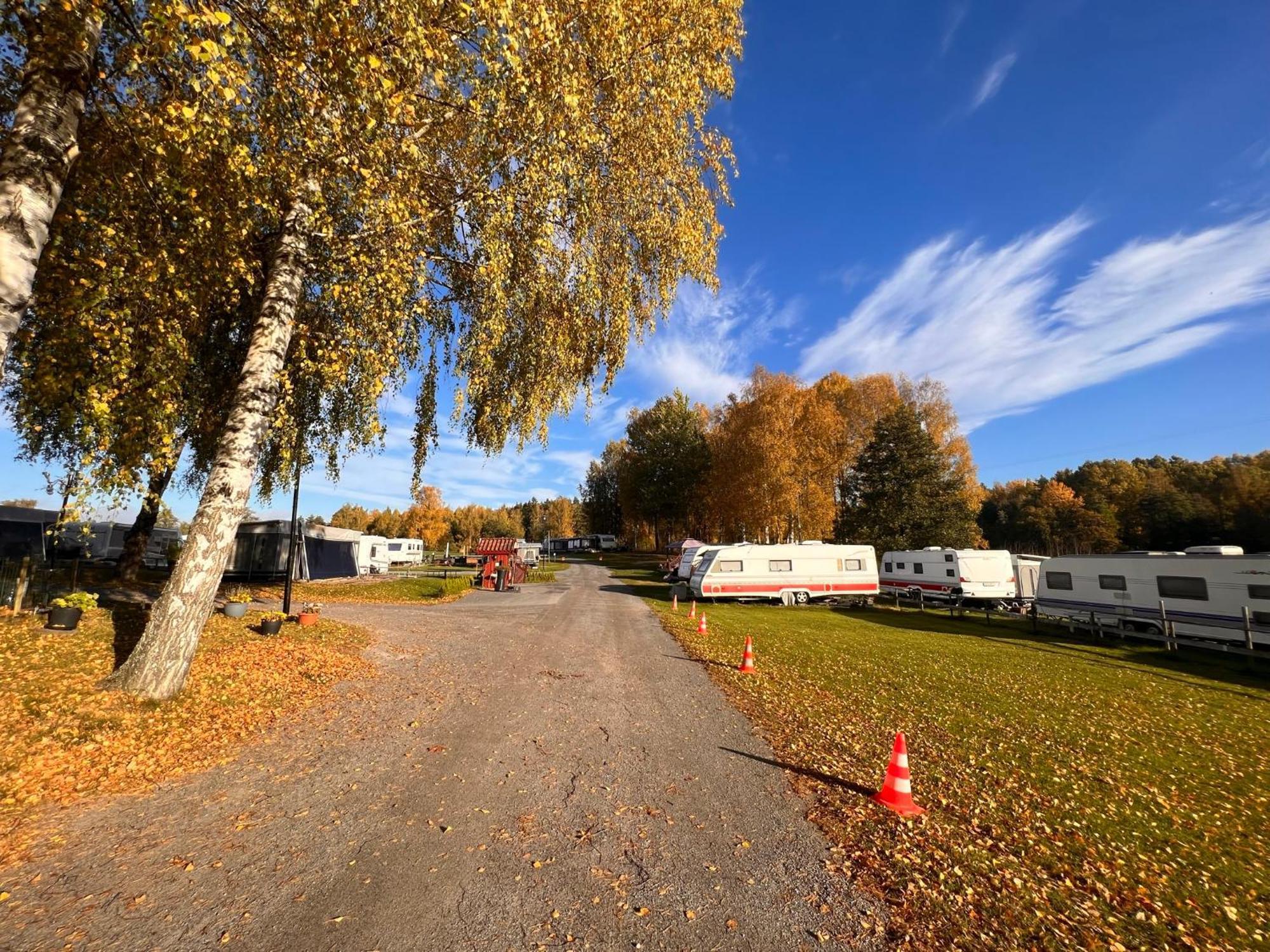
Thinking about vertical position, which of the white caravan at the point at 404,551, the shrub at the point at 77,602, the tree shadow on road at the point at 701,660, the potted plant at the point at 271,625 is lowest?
the tree shadow on road at the point at 701,660

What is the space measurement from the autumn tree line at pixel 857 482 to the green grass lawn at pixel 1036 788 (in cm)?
2361

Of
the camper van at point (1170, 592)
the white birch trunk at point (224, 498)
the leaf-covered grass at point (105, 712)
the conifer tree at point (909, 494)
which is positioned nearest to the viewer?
the leaf-covered grass at point (105, 712)

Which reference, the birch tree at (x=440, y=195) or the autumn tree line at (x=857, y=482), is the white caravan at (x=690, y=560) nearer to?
the autumn tree line at (x=857, y=482)

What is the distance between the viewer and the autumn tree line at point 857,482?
37375 mm

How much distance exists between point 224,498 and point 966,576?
30920 millimetres

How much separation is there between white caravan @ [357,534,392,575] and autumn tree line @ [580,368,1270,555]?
27099 mm

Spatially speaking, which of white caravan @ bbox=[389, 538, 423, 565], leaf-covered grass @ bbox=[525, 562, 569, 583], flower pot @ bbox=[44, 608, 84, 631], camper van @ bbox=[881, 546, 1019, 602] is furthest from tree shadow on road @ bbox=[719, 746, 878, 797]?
white caravan @ bbox=[389, 538, 423, 565]

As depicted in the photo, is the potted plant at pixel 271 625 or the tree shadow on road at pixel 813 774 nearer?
the tree shadow on road at pixel 813 774

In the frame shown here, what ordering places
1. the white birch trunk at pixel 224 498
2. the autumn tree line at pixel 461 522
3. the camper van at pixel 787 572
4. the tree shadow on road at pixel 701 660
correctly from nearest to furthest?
the white birch trunk at pixel 224 498 → the tree shadow on road at pixel 701 660 → the camper van at pixel 787 572 → the autumn tree line at pixel 461 522

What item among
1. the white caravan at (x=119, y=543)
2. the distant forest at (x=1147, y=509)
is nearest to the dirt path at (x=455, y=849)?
the white caravan at (x=119, y=543)

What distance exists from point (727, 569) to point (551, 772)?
66.1ft

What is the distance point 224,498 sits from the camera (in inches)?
277

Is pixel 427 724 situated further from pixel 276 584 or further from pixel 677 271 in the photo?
pixel 276 584

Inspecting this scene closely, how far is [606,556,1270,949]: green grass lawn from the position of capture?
4012 millimetres
